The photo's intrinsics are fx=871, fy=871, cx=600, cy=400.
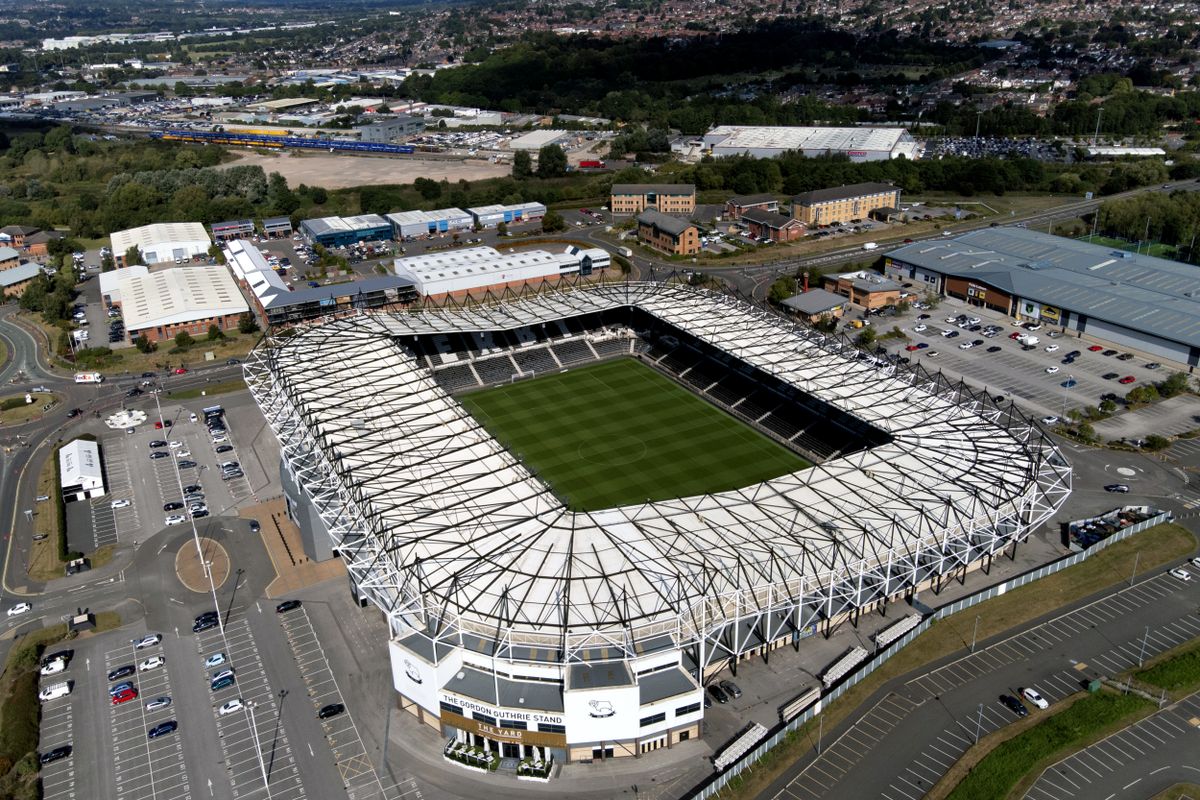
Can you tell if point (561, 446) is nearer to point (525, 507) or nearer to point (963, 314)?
point (525, 507)

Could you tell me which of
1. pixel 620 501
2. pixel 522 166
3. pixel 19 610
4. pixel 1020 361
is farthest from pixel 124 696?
pixel 522 166

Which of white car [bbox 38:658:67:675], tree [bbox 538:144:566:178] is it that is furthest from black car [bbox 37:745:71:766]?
tree [bbox 538:144:566:178]

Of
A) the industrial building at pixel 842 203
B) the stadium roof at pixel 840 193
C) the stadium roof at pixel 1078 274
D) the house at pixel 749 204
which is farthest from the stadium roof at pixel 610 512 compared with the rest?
the house at pixel 749 204

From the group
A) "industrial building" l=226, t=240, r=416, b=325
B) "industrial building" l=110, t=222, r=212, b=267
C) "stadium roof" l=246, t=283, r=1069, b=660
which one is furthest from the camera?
"industrial building" l=110, t=222, r=212, b=267

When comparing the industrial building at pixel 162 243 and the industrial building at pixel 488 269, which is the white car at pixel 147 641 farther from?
the industrial building at pixel 162 243

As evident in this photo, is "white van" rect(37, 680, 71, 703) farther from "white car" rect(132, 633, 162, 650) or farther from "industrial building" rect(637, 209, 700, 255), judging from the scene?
"industrial building" rect(637, 209, 700, 255)

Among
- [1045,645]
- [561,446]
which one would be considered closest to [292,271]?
[561,446]
